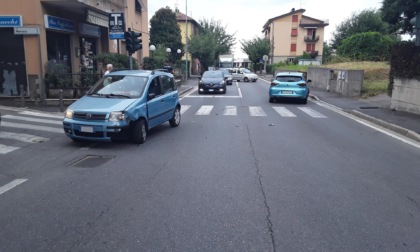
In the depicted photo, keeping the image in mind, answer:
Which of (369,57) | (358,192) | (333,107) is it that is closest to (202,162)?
(358,192)

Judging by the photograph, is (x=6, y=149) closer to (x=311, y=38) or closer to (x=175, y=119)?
(x=175, y=119)

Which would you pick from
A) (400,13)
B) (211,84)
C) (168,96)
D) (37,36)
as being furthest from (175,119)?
(400,13)

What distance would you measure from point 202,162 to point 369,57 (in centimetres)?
3223

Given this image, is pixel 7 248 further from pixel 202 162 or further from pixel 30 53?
pixel 30 53

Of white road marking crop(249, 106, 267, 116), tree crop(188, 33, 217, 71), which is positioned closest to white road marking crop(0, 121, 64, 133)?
white road marking crop(249, 106, 267, 116)

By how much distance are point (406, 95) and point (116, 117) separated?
37.1ft

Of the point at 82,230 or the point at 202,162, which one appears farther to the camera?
the point at 202,162

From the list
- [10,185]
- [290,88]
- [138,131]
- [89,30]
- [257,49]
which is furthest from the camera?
[257,49]

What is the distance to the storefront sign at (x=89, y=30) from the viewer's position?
20.1 meters

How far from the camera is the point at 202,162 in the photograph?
7102mm

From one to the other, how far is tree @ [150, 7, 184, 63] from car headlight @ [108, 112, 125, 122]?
46.1 metres

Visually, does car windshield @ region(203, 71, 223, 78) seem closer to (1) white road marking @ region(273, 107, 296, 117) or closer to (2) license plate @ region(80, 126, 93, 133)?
(1) white road marking @ region(273, 107, 296, 117)

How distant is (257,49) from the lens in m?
64.7

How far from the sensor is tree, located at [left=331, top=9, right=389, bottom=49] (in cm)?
6388
